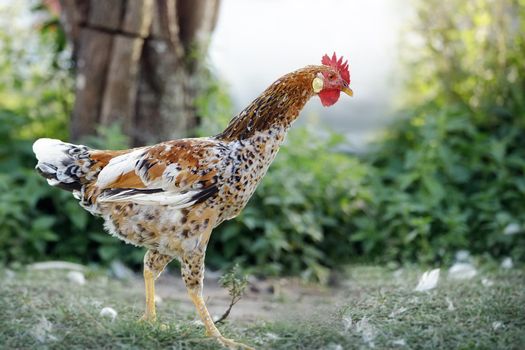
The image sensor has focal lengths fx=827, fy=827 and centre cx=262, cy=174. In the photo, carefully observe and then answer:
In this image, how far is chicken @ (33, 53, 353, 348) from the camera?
4.23 meters

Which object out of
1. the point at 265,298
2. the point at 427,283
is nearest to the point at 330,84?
the point at 427,283

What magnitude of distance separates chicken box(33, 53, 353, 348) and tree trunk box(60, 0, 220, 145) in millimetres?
2782

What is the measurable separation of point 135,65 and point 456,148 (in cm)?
308

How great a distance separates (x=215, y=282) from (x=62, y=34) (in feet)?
10.0

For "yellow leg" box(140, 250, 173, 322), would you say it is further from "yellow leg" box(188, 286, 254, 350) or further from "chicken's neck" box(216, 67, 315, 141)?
"chicken's neck" box(216, 67, 315, 141)

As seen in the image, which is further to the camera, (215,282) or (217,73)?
(217,73)

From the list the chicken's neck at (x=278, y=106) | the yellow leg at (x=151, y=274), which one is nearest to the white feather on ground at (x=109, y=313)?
the yellow leg at (x=151, y=274)

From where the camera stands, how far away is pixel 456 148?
7.81 metres

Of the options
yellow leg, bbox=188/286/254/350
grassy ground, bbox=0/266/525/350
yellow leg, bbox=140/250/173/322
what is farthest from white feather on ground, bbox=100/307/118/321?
yellow leg, bbox=188/286/254/350

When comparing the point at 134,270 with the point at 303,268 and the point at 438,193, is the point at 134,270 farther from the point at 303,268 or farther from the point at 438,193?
the point at 438,193

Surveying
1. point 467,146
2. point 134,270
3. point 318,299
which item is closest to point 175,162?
point 318,299

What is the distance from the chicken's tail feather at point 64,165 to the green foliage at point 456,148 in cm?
305

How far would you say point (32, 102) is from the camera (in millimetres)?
8383

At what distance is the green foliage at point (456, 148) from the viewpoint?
6.90 m
